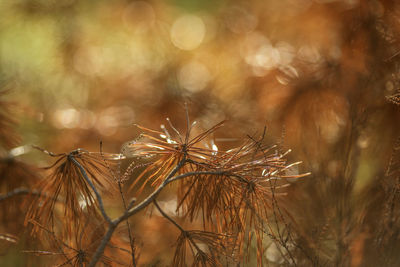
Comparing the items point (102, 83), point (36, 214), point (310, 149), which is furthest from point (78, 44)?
point (36, 214)

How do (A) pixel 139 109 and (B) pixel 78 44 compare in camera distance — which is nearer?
(A) pixel 139 109

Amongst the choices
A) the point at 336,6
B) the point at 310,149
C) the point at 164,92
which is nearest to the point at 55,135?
the point at 164,92

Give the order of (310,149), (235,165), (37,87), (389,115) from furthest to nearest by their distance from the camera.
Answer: (37,87)
(310,149)
(389,115)
(235,165)

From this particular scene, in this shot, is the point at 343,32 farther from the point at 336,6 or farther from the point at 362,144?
the point at 362,144

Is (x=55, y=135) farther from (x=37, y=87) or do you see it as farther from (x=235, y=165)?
(x=235, y=165)

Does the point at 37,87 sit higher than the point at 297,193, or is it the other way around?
the point at 37,87

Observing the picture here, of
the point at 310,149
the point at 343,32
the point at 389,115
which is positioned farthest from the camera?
the point at 310,149

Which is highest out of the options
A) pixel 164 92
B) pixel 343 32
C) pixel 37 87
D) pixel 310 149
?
pixel 37 87
